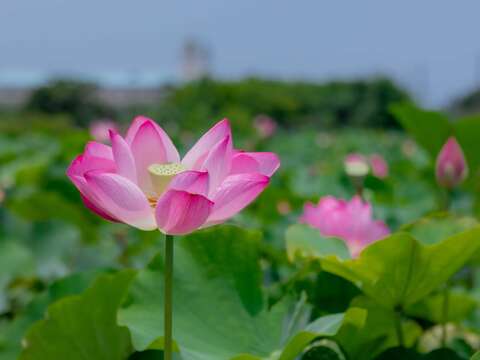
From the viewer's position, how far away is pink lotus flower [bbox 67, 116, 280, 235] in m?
0.46

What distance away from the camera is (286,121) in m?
25.6

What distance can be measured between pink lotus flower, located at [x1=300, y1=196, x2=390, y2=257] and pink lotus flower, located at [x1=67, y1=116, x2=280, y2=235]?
1.03ft

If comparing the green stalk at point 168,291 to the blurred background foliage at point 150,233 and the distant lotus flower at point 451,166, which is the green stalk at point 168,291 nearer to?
the blurred background foliage at point 150,233

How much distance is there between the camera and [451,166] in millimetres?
909

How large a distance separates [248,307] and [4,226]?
70 cm

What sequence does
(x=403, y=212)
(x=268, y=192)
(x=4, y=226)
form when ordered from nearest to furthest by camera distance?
(x=4, y=226) → (x=403, y=212) → (x=268, y=192)

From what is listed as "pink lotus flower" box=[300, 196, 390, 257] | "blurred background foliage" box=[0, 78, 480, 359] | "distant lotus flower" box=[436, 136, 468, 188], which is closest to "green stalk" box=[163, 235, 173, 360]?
"blurred background foliage" box=[0, 78, 480, 359]

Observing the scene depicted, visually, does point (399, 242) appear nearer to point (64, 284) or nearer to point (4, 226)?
point (64, 284)

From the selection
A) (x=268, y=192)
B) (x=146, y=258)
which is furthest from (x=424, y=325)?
(x=268, y=192)


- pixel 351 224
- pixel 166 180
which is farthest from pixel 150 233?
pixel 166 180

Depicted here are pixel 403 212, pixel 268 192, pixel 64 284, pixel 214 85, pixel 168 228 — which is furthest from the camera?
pixel 214 85

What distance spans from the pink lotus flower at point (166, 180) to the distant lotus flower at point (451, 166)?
45 cm

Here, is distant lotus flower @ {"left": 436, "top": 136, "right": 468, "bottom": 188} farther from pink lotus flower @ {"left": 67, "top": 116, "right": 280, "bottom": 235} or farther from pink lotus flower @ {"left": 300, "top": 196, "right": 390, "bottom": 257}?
pink lotus flower @ {"left": 67, "top": 116, "right": 280, "bottom": 235}

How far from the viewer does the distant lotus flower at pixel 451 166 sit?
906mm
